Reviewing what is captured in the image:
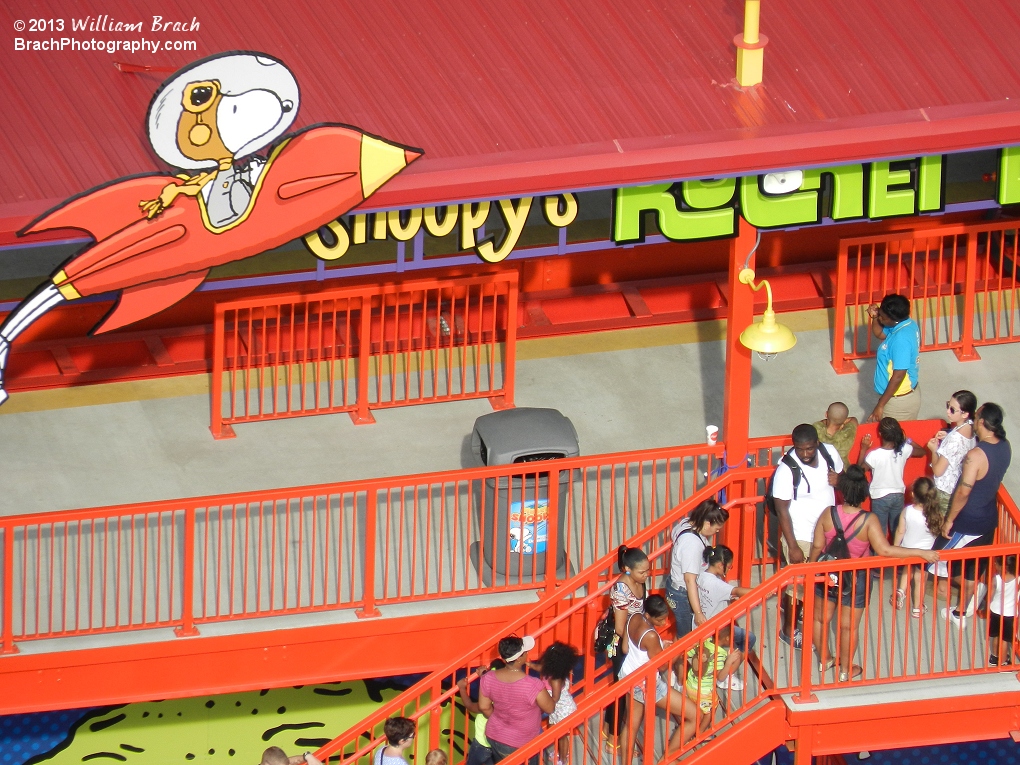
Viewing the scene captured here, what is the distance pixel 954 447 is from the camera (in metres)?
14.8

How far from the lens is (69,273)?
43.6ft

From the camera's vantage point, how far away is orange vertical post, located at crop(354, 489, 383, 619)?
14922 millimetres

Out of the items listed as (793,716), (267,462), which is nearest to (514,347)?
(267,462)

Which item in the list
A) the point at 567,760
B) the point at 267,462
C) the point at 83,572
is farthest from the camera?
the point at 267,462

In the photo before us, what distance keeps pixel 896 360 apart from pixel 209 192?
5742mm

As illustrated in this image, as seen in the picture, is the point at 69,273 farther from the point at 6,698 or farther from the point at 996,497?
the point at 996,497

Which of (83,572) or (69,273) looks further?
(83,572)

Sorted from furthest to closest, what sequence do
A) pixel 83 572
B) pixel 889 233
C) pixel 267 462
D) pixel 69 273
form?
pixel 889 233
pixel 267 462
pixel 83 572
pixel 69 273

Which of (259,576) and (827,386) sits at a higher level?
(827,386)

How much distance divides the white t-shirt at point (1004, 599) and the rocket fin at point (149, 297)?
19.3 ft

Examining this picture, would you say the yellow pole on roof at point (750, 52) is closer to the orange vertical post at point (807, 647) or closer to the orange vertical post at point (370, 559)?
the orange vertical post at point (807, 647)

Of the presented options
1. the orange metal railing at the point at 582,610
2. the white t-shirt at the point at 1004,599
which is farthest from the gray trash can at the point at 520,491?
the white t-shirt at the point at 1004,599

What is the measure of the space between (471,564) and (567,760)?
76.1 inches

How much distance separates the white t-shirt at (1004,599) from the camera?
14.2m
